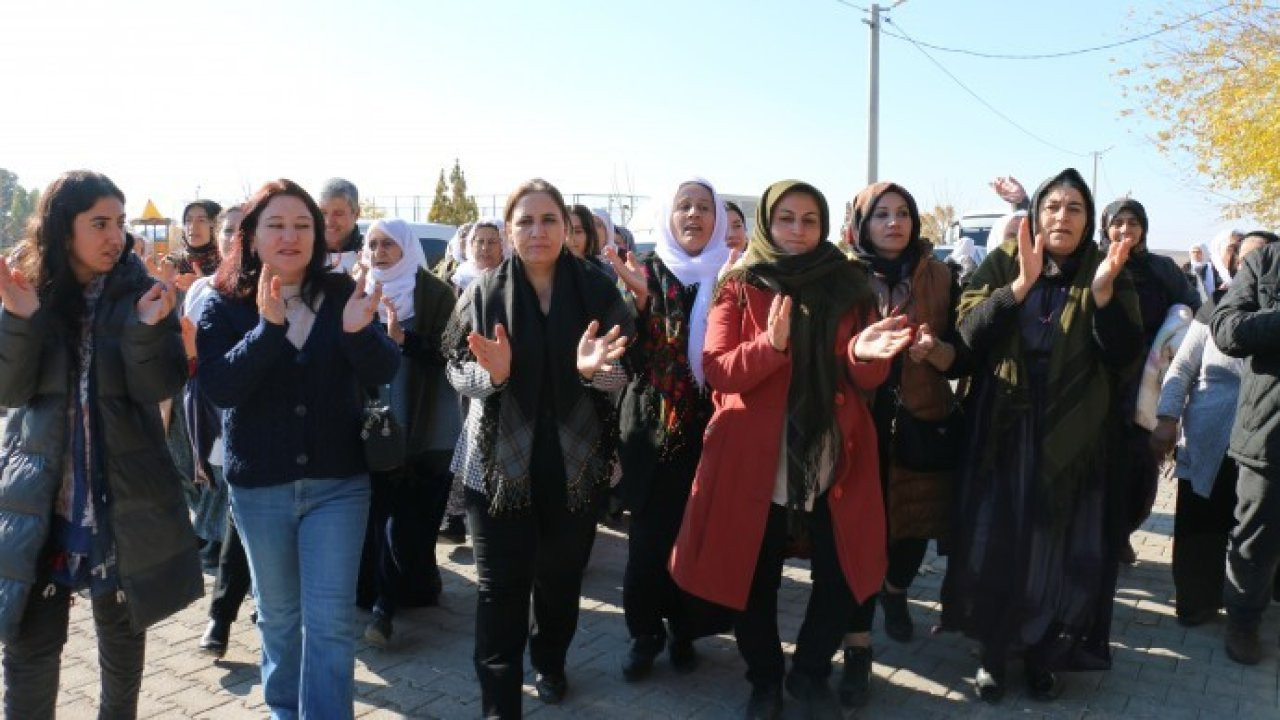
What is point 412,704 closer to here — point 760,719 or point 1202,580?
point 760,719

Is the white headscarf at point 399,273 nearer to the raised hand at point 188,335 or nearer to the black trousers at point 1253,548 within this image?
the raised hand at point 188,335

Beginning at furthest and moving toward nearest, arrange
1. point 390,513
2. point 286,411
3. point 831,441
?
point 390,513 < point 831,441 < point 286,411

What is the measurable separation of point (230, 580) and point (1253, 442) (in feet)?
15.0

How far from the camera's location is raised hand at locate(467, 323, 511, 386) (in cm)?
304

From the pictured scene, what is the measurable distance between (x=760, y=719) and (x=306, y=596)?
1.73m

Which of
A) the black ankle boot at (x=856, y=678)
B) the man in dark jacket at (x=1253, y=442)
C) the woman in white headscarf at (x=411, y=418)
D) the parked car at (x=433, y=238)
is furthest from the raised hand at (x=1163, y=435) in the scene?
the parked car at (x=433, y=238)

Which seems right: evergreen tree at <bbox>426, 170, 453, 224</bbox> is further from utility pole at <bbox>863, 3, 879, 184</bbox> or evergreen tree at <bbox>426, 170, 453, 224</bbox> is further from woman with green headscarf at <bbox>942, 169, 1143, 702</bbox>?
woman with green headscarf at <bbox>942, 169, 1143, 702</bbox>

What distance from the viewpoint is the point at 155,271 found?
3.66 metres

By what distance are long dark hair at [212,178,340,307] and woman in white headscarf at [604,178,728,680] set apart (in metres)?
1.15

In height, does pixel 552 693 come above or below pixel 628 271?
below

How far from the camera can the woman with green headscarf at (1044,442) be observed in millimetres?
3518

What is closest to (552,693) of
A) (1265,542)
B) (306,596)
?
(306,596)

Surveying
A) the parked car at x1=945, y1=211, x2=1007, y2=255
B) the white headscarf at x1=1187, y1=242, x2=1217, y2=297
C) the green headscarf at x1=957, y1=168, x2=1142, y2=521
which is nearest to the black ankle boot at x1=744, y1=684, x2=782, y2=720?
the green headscarf at x1=957, y1=168, x2=1142, y2=521

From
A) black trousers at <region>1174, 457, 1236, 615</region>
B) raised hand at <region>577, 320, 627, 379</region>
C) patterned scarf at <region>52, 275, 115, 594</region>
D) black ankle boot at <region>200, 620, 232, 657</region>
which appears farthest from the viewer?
black trousers at <region>1174, 457, 1236, 615</region>
